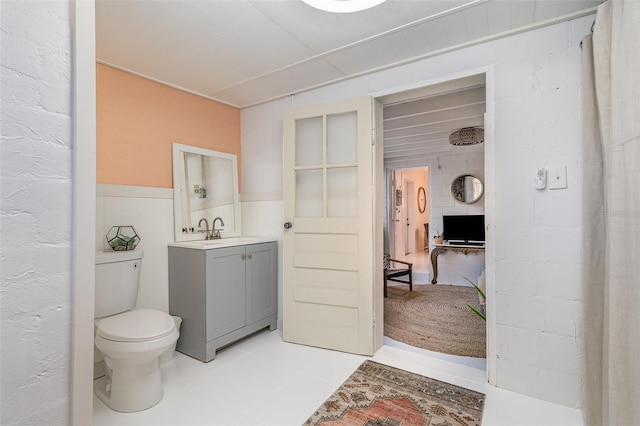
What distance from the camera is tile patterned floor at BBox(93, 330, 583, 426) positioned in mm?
1724

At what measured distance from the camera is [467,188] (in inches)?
205

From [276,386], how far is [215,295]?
2.57 ft

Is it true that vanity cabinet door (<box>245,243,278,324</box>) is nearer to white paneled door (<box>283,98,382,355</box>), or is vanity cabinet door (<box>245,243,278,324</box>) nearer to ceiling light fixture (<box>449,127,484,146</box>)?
white paneled door (<box>283,98,382,355</box>)

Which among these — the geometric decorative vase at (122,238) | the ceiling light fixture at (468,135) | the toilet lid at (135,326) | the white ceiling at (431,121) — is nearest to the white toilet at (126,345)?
the toilet lid at (135,326)

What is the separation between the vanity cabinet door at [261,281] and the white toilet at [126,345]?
78 centimetres

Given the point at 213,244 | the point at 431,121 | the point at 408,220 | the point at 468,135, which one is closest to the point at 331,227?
the point at 213,244

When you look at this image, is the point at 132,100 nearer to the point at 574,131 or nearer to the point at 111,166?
the point at 111,166

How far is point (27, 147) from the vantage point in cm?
73

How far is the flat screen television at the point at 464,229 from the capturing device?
4.94 metres

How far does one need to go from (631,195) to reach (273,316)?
102 inches

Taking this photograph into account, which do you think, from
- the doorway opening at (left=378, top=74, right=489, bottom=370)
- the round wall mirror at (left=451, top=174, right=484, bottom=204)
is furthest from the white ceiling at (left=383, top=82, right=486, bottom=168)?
the round wall mirror at (left=451, top=174, right=484, bottom=204)

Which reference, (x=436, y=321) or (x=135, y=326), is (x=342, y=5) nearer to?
(x=135, y=326)

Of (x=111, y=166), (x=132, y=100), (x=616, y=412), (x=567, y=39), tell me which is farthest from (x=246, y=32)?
(x=616, y=412)

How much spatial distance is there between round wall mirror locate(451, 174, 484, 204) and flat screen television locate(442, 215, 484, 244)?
0.33 m
